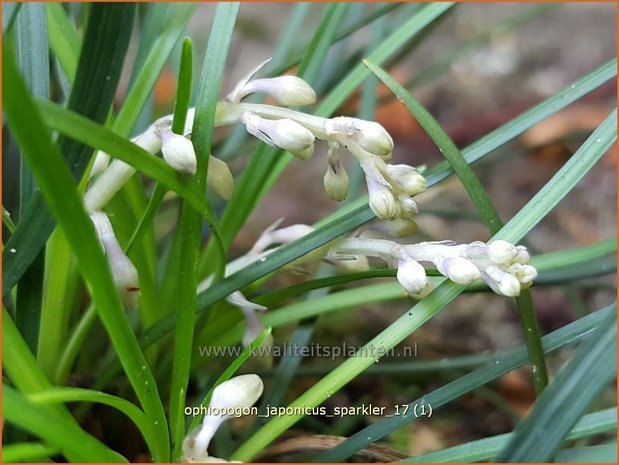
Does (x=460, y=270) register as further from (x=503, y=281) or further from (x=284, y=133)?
(x=284, y=133)

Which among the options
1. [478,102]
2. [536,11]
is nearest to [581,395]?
[536,11]

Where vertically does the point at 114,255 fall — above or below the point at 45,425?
above

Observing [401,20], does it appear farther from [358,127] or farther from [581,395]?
[581,395]

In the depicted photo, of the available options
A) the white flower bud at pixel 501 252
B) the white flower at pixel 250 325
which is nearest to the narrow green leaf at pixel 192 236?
the white flower at pixel 250 325

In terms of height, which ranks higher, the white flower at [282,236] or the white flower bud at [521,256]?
the white flower at [282,236]

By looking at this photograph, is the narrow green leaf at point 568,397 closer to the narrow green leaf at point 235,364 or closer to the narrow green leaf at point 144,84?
the narrow green leaf at point 235,364

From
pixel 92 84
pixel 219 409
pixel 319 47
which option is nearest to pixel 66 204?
pixel 92 84
